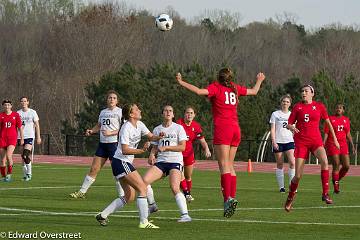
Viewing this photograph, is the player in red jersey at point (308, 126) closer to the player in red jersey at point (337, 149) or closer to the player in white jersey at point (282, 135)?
the player in red jersey at point (337, 149)

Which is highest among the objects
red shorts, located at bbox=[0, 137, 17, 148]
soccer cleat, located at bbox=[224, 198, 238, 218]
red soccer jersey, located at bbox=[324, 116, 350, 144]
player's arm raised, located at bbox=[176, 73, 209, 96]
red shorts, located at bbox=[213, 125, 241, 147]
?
player's arm raised, located at bbox=[176, 73, 209, 96]

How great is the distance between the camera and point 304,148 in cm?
1983

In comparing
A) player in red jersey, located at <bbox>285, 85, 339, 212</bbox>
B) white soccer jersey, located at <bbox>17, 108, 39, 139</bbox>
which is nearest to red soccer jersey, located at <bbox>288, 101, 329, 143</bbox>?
player in red jersey, located at <bbox>285, 85, 339, 212</bbox>

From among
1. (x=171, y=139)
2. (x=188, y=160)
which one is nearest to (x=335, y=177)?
(x=188, y=160)

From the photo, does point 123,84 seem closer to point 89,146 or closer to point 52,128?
point 89,146

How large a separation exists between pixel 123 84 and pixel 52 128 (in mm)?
31570

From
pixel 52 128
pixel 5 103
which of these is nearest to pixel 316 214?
pixel 5 103

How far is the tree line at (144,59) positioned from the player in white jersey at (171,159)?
130ft

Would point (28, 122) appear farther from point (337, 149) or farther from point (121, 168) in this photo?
point (121, 168)

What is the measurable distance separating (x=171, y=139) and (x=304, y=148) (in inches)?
134

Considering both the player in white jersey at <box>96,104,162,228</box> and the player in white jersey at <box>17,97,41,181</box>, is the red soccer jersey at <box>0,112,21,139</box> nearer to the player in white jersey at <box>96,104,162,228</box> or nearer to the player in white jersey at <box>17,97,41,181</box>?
the player in white jersey at <box>17,97,41,181</box>

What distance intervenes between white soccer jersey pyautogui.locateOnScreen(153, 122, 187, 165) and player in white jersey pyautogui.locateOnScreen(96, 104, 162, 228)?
4.33ft

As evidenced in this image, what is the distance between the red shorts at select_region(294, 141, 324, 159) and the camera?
19609mm

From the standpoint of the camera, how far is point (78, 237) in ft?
46.2
